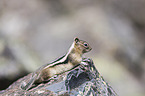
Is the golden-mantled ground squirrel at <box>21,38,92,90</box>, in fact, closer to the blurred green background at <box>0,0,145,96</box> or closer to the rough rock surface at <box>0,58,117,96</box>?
the rough rock surface at <box>0,58,117,96</box>

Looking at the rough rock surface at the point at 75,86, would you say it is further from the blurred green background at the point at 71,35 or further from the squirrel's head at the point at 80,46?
the blurred green background at the point at 71,35

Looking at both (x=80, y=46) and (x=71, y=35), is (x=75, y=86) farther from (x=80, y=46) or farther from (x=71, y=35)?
(x=71, y=35)

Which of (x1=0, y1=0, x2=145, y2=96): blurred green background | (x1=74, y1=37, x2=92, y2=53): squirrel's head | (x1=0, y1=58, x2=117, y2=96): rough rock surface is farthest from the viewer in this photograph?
(x1=0, y1=0, x2=145, y2=96): blurred green background

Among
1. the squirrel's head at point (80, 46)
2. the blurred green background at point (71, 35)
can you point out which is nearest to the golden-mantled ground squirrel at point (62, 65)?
the squirrel's head at point (80, 46)

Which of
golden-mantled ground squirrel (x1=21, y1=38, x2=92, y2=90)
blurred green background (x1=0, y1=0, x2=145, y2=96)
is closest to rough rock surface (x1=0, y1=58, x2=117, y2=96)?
golden-mantled ground squirrel (x1=21, y1=38, x2=92, y2=90)

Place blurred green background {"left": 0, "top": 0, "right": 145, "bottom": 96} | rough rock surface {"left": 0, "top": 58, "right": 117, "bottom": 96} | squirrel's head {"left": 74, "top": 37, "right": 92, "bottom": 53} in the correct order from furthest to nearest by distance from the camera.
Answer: blurred green background {"left": 0, "top": 0, "right": 145, "bottom": 96} → squirrel's head {"left": 74, "top": 37, "right": 92, "bottom": 53} → rough rock surface {"left": 0, "top": 58, "right": 117, "bottom": 96}

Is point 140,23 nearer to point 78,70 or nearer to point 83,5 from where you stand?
point 83,5

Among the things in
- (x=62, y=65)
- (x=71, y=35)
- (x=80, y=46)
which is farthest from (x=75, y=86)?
(x=71, y=35)
